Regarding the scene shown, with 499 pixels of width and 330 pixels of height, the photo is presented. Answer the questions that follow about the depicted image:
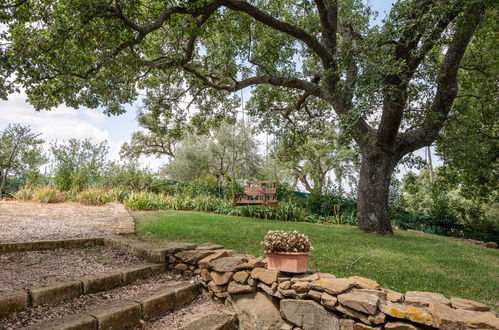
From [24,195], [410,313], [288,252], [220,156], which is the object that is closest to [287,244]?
[288,252]

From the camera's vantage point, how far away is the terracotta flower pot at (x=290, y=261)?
304 centimetres

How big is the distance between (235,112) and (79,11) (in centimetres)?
647

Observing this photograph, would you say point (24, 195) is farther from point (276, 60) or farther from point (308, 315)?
point (308, 315)

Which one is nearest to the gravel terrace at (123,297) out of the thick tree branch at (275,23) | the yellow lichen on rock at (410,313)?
the yellow lichen on rock at (410,313)

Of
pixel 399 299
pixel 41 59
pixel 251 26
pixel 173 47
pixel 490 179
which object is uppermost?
pixel 251 26

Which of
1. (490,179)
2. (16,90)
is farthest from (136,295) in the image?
(490,179)

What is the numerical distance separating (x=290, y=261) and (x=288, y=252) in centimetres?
9

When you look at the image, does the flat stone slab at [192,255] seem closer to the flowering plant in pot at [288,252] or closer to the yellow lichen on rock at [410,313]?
the flowering plant in pot at [288,252]

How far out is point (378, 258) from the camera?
436cm

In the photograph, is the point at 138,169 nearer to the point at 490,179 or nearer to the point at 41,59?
the point at 41,59

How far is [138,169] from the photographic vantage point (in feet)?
40.0

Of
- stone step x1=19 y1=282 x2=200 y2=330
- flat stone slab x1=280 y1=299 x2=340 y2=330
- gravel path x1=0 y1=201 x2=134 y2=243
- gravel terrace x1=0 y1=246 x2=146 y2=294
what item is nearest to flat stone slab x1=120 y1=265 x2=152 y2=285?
gravel terrace x1=0 y1=246 x2=146 y2=294

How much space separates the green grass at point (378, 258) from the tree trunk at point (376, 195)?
1211 mm

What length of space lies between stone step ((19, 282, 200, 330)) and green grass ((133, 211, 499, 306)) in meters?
1.33
